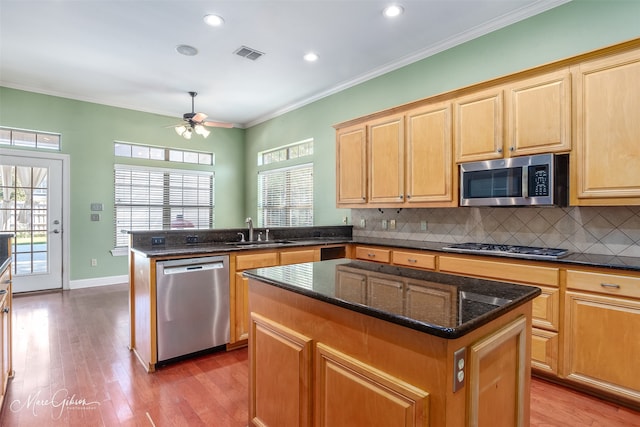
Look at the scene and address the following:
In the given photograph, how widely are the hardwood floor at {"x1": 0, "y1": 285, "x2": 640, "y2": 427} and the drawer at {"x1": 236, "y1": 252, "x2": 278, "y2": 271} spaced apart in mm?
802

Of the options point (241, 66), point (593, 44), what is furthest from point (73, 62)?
point (593, 44)

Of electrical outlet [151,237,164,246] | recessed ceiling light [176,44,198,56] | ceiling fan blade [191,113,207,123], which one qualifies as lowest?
electrical outlet [151,237,164,246]

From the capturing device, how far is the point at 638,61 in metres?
2.24

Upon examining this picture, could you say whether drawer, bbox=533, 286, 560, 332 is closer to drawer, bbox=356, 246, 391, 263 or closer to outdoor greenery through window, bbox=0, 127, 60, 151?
drawer, bbox=356, 246, 391, 263

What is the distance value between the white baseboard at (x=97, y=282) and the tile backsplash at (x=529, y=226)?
466 centimetres

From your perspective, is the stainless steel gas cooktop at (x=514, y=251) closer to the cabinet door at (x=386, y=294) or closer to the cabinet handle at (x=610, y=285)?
the cabinet handle at (x=610, y=285)

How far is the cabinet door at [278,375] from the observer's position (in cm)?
145

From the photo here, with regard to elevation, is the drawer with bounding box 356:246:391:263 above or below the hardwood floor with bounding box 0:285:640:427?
above

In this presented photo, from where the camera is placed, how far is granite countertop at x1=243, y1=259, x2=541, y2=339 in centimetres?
101

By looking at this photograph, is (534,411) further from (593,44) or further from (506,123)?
(593,44)

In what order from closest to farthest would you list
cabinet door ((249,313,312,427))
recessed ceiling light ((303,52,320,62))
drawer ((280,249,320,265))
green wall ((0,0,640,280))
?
cabinet door ((249,313,312,427)), green wall ((0,0,640,280)), drawer ((280,249,320,265)), recessed ceiling light ((303,52,320,62))

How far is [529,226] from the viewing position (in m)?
3.04

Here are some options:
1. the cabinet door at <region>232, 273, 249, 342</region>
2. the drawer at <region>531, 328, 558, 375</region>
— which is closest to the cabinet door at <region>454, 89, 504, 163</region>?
the drawer at <region>531, 328, 558, 375</region>

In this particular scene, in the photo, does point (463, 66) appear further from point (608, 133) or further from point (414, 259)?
point (414, 259)
